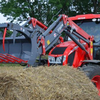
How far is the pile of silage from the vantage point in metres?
3.67

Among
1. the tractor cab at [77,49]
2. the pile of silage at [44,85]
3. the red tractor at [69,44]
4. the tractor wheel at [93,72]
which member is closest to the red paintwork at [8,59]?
the red tractor at [69,44]

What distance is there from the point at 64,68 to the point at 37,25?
8.57 ft

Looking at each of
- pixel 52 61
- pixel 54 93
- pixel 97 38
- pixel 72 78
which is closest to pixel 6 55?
pixel 52 61

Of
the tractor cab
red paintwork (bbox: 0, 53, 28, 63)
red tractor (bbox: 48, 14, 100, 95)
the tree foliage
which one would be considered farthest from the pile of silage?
the tree foliage

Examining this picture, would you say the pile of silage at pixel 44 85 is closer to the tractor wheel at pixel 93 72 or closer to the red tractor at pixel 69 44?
the tractor wheel at pixel 93 72

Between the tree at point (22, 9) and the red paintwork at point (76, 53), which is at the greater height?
the tree at point (22, 9)

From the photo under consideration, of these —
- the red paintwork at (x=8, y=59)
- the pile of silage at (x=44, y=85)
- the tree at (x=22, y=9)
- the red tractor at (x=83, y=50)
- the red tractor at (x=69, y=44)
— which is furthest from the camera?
the tree at (x=22, y=9)

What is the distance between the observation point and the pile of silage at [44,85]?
367 cm

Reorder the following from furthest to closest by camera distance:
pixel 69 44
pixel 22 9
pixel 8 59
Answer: pixel 22 9 → pixel 8 59 → pixel 69 44

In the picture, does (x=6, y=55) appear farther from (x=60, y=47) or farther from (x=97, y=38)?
(x=97, y=38)

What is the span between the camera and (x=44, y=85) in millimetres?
3926

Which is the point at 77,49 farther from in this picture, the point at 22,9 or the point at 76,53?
the point at 22,9

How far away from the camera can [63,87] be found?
4191 mm

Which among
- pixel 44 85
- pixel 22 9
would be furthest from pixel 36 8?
pixel 44 85
